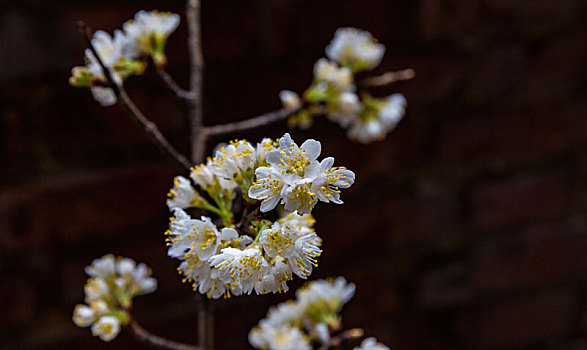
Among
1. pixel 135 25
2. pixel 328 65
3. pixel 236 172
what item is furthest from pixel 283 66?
pixel 236 172

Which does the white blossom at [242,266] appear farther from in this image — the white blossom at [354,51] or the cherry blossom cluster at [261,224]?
the white blossom at [354,51]

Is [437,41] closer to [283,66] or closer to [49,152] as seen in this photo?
[283,66]

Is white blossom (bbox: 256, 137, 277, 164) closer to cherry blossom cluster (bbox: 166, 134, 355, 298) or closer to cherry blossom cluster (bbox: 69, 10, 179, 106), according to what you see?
cherry blossom cluster (bbox: 166, 134, 355, 298)

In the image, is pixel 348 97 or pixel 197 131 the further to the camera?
pixel 348 97

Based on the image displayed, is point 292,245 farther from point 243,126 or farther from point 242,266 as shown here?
point 243,126

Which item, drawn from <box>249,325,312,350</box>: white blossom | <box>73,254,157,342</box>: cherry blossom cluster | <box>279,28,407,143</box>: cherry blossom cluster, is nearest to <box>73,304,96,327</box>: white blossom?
<box>73,254,157,342</box>: cherry blossom cluster

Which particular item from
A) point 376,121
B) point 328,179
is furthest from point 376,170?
point 328,179
